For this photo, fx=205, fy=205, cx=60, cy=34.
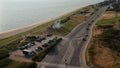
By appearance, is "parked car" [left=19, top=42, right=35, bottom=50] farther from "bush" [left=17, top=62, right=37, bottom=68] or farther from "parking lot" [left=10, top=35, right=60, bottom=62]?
"bush" [left=17, top=62, right=37, bottom=68]

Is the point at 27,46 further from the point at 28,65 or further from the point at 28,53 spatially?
the point at 28,65

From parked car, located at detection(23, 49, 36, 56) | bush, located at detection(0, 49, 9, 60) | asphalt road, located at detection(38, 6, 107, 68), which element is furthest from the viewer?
parked car, located at detection(23, 49, 36, 56)

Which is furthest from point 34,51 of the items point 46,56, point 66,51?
point 66,51

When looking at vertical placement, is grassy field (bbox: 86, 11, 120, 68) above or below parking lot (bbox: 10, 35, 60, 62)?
below

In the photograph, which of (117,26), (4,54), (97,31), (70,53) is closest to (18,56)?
(4,54)

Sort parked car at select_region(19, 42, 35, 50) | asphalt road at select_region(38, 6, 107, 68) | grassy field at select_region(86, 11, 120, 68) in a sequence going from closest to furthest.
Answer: asphalt road at select_region(38, 6, 107, 68) → grassy field at select_region(86, 11, 120, 68) → parked car at select_region(19, 42, 35, 50)

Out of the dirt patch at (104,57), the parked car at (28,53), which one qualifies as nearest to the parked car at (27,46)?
the parked car at (28,53)

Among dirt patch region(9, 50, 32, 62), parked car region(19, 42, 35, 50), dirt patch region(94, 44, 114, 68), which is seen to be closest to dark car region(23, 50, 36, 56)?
dirt patch region(9, 50, 32, 62)

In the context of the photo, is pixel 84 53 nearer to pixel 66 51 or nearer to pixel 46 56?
pixel 66 51
